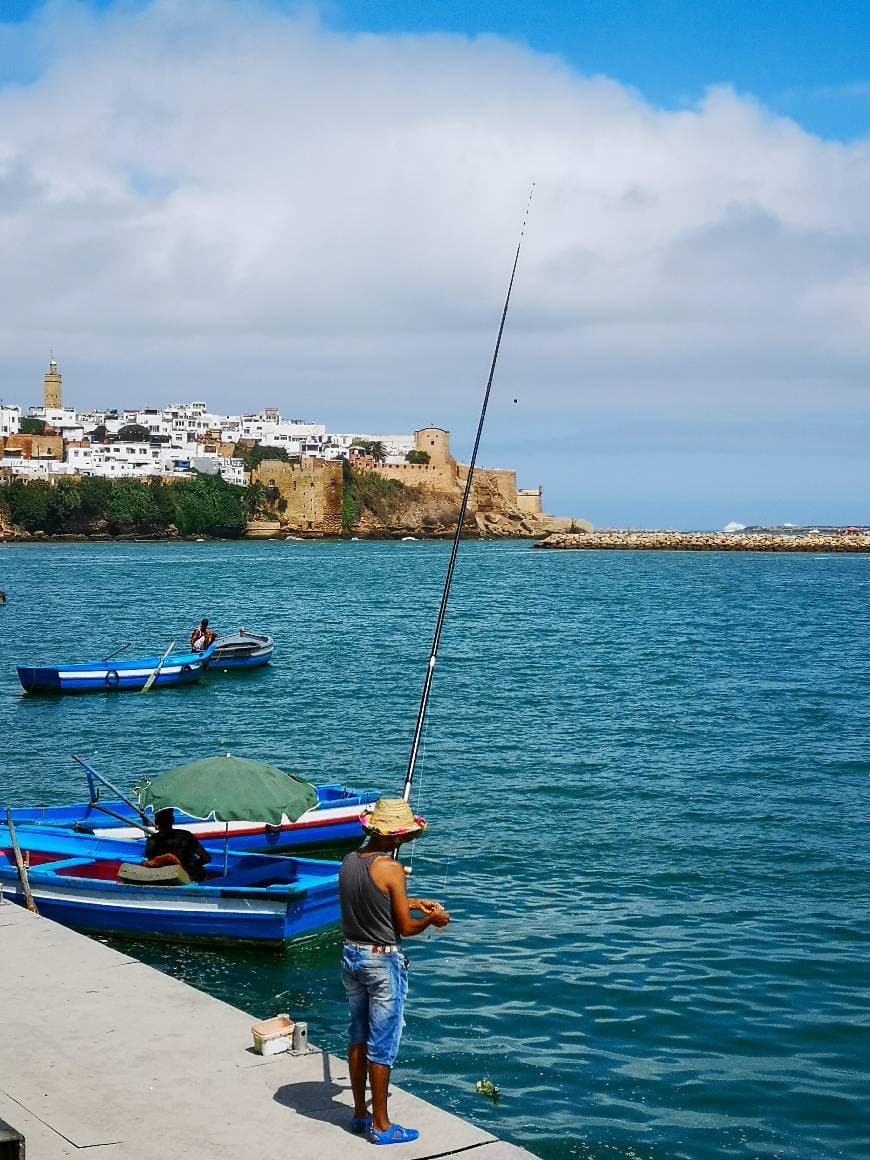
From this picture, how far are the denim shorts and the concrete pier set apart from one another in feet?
1.45

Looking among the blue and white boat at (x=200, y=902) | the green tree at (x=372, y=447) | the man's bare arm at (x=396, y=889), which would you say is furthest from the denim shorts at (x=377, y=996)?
the green tree at (x=372, y=447)

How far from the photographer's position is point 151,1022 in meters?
7.64

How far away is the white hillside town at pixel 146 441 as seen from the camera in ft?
474

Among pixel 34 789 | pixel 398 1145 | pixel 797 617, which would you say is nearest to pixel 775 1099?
pixel 398 1145

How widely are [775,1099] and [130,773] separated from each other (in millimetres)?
13206

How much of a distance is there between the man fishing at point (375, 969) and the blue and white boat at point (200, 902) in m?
4.98

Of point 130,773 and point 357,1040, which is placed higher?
point 357,1040

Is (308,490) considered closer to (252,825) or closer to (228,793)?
(252,825)

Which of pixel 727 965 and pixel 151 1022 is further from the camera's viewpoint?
pixel 727 965

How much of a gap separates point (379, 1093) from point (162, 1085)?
4.33 ft

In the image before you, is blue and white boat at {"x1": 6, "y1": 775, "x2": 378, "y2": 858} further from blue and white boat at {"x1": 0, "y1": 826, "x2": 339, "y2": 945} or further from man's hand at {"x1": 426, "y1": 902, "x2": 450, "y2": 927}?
man's hand at {"x1": 426, "y1": 902, "x2": 450, "y2": 927}

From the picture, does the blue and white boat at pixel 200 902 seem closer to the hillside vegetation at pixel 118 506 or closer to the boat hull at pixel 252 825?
the boat hull at pixel 252 825

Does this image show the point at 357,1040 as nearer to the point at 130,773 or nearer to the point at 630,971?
the point at 630,971

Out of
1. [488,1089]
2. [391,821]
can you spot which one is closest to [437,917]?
[391,821]
